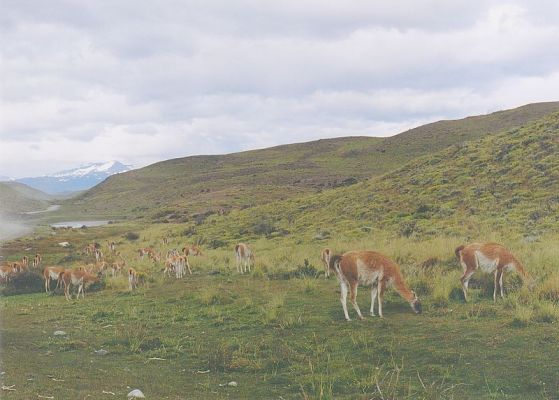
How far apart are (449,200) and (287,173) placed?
92.3 m

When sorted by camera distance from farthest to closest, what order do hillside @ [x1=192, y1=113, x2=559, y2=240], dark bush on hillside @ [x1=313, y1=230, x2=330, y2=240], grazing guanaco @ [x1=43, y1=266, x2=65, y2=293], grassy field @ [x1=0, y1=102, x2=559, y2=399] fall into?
1. dark bush on hillside @ [x1=313, y1=230, x2=330, y2=240]
2. hillside @ [x1=192, y1=113, x2=559, y2=240]
3. grazing guanaco @ [x1=43, y1=266, x2=65, y2=293]
4. grassy field @ [x1=0, y1=102, x2=559, y2=399]

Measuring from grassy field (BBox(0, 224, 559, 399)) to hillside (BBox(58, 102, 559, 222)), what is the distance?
60.2m

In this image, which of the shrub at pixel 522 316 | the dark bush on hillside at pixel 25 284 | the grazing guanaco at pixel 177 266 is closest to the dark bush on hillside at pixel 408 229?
the grazing guanaco at pixel 177 266

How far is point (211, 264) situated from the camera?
1070 inches

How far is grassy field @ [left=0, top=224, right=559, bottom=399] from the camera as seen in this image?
26.6ft

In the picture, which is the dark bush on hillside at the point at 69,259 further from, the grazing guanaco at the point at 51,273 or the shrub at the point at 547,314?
the shrub at the point at 547,314

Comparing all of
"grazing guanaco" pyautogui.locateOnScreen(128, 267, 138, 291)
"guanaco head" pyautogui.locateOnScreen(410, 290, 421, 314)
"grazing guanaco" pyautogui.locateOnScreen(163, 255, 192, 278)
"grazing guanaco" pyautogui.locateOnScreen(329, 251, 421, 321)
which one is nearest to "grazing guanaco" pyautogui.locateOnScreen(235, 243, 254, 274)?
"grazing guanaco" pyautogui.locateOnScreen(163, 255, 192, 278)

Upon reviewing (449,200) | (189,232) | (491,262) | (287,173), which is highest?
(287,173)

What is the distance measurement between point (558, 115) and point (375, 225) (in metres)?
23.9

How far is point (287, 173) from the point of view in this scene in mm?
125875

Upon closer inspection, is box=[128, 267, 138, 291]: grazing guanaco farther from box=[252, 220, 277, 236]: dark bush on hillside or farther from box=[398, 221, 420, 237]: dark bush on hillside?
box=[252, 220, 277, 236]: dark bush on hillside

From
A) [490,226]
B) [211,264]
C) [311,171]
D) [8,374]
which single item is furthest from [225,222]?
[311,171]

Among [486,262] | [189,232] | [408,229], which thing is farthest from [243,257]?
[189,232]

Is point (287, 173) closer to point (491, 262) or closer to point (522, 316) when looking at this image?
point (491, 262)
